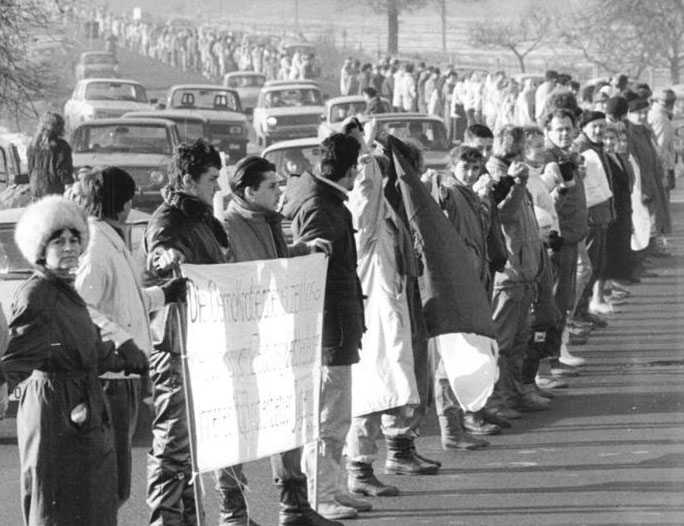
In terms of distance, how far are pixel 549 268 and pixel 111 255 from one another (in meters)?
5.28

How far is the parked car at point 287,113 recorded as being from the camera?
125 feet

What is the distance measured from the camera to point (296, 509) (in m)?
8.83

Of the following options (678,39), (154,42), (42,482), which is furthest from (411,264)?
(154,42)

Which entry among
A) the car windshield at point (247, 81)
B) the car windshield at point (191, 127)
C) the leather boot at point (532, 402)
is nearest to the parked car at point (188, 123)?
the car windshield at point (191, 127)

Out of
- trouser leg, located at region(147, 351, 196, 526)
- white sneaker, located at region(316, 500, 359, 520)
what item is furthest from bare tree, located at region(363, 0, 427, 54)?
trouser leg, located at region(147, 351, 196, 526)

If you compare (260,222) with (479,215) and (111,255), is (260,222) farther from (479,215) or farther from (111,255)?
(479,215)

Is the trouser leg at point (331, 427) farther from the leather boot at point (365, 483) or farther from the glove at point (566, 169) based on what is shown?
the glove at point (566, 169)

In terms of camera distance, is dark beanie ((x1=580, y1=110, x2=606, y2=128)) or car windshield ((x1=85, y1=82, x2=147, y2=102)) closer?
dark beanie ((x1=580, y1=110, x2=606, y2=128))

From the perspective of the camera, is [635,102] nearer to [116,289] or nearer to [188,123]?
[116,289]

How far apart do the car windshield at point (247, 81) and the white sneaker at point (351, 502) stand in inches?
1671

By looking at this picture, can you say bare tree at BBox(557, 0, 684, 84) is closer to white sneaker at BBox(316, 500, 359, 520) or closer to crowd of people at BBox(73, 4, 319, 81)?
crowd of people at BBox(73, 4, 319, 81)

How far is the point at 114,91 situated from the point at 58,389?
32.7m

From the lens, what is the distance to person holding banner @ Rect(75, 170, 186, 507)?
785 cm

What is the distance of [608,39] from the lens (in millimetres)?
46938
